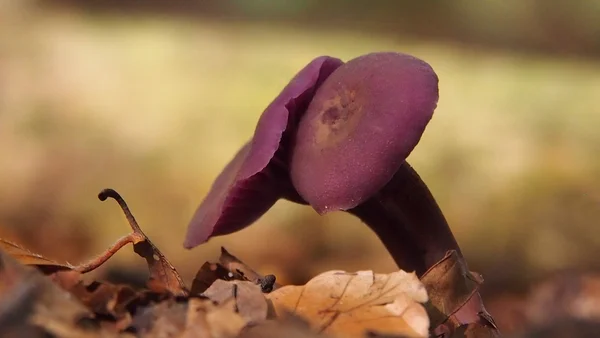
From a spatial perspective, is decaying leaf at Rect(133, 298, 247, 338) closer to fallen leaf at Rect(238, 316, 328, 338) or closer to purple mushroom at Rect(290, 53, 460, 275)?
fallen leaf at Rect(238, 316, 328, 338)

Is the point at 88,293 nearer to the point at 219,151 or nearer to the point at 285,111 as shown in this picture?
the point at 285,111

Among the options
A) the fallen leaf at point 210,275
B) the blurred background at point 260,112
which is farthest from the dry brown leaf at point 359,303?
the blurred background at point 260,112

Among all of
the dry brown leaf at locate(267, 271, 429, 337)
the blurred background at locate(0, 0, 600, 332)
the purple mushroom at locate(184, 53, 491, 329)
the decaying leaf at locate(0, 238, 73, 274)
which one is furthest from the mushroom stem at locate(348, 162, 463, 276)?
the blurred background at locate(0, 0, 600, 332)

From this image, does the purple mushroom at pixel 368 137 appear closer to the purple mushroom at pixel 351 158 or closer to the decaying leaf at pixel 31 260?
the purple mushroom at pixel 351 158

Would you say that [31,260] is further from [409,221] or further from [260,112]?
[260,112]

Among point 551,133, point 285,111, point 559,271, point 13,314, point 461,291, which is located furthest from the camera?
point 551,133

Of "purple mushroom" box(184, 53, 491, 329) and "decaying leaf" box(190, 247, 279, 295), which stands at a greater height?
"purple mushroom" box(184, 53, 491, 329)

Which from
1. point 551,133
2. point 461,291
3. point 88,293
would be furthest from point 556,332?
point 551,133
